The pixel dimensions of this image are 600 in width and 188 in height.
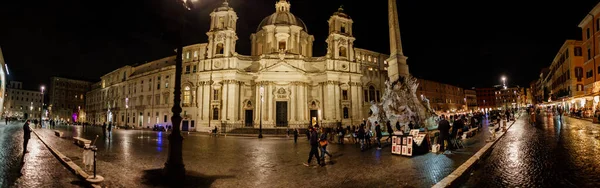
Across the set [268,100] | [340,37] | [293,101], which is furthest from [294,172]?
[340,37]

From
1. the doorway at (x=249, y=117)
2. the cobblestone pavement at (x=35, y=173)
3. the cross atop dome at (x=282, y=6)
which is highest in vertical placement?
the cross atop dome at (x=282, y=6)

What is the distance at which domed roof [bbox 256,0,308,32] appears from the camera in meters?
47.7

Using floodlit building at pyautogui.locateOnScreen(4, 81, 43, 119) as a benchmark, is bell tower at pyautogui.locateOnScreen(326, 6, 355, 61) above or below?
above

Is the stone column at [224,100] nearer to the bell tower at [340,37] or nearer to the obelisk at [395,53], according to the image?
the bell tower at [340,37]

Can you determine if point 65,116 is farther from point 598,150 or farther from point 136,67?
point 598,150

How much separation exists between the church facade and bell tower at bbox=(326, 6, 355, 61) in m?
0.15

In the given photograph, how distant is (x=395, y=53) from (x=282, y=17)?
25.8m

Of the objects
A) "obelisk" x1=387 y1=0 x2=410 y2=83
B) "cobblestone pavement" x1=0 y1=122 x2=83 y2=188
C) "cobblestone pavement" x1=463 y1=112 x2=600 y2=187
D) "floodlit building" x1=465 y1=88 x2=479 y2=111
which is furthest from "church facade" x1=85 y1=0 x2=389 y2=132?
"floodlit building" x1=465 y1=88 x2=479 y2=111

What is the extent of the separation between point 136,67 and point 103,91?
54.1ft

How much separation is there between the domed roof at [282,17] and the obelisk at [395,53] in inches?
849

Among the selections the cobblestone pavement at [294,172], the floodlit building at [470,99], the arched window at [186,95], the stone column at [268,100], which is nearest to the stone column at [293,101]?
the stone column at [268,100]

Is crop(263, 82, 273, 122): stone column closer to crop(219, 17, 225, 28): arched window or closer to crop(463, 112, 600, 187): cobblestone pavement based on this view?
crop(219, 17, 225, 28): arched window

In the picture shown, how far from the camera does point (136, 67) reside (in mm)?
59781

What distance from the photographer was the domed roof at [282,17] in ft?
157
